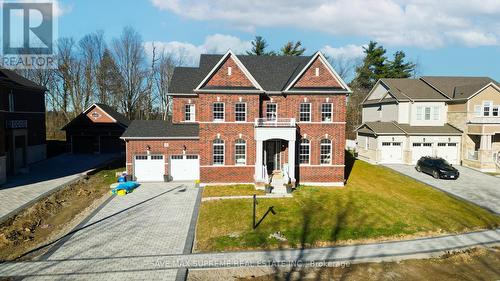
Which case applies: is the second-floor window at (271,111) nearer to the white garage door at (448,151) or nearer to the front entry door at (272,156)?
the front entry door at (272,156)

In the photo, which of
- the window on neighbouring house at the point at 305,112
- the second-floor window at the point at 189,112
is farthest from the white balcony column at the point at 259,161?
the second-floor window at the point at 189,112

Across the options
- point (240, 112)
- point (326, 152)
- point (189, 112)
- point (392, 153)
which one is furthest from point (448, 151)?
point (189, 112)

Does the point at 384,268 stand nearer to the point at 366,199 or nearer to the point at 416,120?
the point at 366,199

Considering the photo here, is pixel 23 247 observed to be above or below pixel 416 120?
below

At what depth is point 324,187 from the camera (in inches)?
1043

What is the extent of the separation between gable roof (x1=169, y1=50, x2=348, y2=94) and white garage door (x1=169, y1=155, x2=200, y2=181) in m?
5.97

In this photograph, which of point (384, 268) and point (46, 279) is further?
point (384, 268)

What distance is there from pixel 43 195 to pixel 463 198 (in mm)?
30627

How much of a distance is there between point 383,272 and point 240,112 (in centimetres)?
1606

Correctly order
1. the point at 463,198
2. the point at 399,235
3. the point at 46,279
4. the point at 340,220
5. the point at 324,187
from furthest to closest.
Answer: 1. the point at 324,187
2. the point at 463,198
3. the point at 340,220
4. the point at 399,235
5. the point at 46,279

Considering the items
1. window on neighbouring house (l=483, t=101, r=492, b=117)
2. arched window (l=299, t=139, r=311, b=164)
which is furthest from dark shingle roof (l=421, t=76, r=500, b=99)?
arched window (l=299, t=139, r=311, b=164)

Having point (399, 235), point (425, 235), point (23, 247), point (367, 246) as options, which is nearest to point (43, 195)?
point (23, 247)

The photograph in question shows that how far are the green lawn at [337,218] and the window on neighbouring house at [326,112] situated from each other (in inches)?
225

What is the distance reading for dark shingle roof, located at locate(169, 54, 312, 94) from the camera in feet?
94.0
